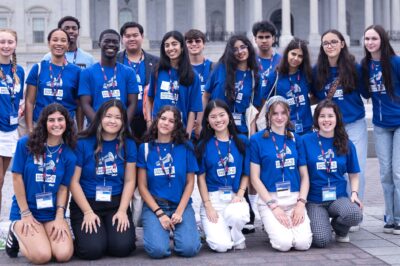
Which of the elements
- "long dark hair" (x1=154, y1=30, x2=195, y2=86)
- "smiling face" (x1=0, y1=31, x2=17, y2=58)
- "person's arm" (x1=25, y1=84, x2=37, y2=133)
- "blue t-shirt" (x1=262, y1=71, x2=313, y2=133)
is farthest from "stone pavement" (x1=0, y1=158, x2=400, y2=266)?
"smiling face" (x1=0, y1=31, x2=17, y2=58)

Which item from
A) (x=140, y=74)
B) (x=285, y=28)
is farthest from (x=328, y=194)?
(x=285, y=28)

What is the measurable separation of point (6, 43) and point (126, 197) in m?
2.70

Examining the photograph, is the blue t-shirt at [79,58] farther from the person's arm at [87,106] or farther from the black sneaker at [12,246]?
the black sneaker at [12,246]

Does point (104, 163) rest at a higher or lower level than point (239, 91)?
lower

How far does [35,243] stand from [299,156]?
3.47 m

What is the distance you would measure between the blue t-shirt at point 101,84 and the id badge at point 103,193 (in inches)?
49.5

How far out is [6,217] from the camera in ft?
32.5

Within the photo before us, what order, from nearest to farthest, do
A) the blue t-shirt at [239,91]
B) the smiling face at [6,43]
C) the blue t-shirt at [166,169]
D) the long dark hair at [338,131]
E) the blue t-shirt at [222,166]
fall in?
the blue t-shirt at [166,169], the blue t-shirt at [222,166], the long dark hair at [338,131], the smiling face at [6,43], the blue t-shirt at [239,91]

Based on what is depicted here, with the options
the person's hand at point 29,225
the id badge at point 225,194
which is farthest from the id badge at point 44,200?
the id badge at point 225,194

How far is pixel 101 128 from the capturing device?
759 cm

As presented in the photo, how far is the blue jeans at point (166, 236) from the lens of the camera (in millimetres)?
7223

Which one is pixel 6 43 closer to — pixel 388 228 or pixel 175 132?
pixel 175 132

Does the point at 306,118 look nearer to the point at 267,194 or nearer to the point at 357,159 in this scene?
the point at 357,159

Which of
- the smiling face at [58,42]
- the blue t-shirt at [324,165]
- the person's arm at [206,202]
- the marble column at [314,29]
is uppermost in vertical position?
the marble column at [314,29]
